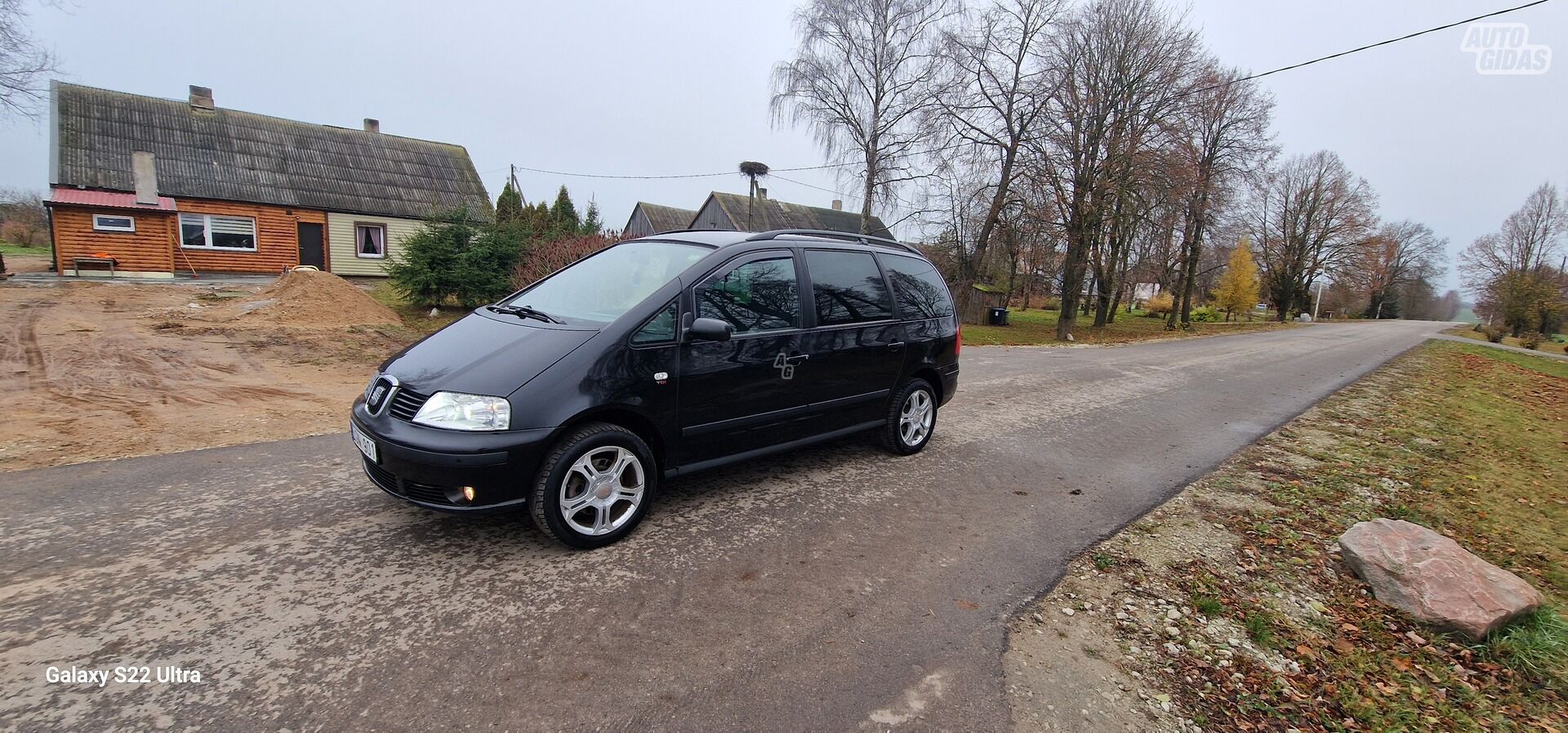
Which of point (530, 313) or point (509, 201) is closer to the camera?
point (530, 313)

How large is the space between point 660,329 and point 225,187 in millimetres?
25092

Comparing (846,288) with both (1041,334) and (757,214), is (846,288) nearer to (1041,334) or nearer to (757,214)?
(1041,334)

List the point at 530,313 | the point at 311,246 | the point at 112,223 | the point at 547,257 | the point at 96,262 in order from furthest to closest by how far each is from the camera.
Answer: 1. the point at 311,246
2. the point at 112,223
3. the point at 96,262
4. the point at 547,257
5. the point at 530,313

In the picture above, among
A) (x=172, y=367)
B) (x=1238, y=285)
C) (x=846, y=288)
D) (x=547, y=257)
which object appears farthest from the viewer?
(x=1238, y=285)

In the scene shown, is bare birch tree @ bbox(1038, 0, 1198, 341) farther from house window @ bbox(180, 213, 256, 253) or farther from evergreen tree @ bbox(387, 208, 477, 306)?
house window @ bbox(180, 213, 256, 253)

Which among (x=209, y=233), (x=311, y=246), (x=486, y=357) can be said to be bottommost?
(x=486, y=357)

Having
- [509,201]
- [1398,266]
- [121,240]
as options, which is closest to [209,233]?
[121,240]

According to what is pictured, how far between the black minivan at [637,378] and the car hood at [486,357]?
12 millimetres

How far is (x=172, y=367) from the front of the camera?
7.40m

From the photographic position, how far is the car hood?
10.2 ft

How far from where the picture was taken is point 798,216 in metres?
44.2

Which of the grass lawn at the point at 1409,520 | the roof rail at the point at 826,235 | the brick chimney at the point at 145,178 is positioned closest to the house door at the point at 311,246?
the brick chimney at the point at 145,178

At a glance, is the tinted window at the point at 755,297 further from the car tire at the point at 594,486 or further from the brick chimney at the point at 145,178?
the brick chimney at the point at 145,178

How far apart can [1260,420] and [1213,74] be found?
77.3ft
